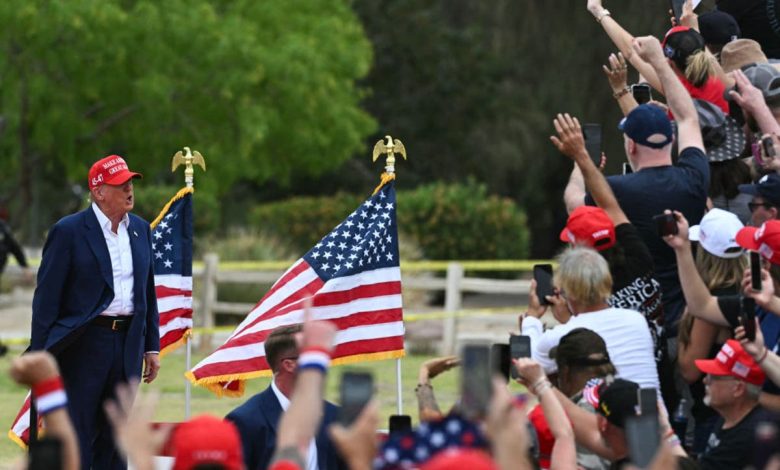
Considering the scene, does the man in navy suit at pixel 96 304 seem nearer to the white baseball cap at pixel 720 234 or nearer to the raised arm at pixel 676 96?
the raised arm at pixel 676 96

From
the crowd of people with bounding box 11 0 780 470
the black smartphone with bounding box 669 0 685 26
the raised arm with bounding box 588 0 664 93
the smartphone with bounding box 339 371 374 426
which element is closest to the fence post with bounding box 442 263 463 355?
the crowd of people with bounding box 11 0 780 470

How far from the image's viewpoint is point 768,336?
22.7 feet

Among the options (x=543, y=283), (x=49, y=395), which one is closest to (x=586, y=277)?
(x=543, y=283)

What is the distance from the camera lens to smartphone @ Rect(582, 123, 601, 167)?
8.24m

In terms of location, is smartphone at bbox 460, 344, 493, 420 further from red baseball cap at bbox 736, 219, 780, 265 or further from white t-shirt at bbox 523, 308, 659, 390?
red baseball cap at bbox 736, 219, 780, 265

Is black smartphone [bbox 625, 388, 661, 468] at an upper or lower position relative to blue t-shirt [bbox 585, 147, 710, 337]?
lower

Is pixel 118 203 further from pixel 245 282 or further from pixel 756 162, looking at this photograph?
pixel 245 282

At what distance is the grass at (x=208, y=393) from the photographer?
1391 cm

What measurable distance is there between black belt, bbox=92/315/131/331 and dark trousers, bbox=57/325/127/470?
0.07 ft

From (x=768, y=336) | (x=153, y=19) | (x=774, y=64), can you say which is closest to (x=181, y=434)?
(x=768, y=336)

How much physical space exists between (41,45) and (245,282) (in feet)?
24.5

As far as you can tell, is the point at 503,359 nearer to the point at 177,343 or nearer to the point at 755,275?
the point at 755,275

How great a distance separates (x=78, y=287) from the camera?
878 cm

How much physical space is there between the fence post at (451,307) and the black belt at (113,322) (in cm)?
1212
